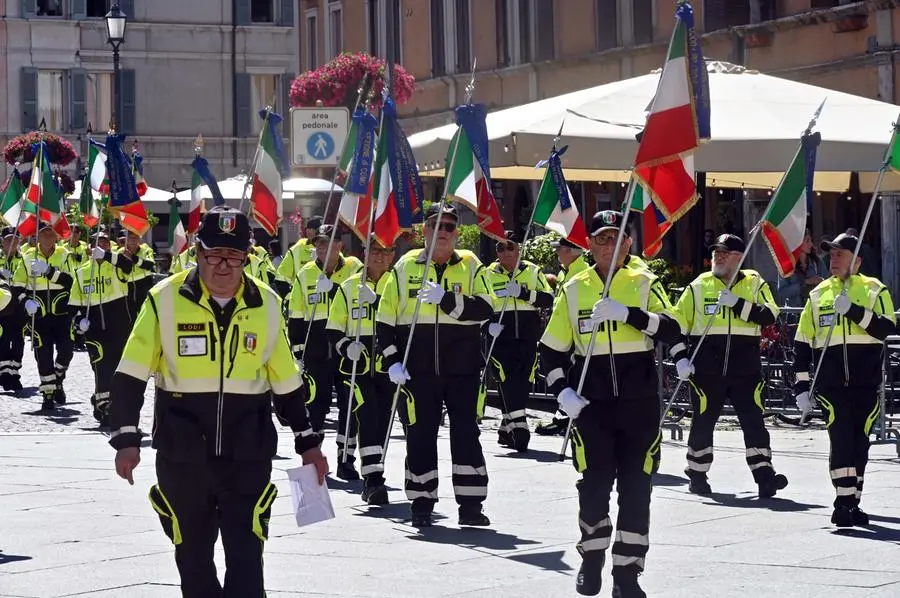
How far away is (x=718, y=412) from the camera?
13578 millimetres

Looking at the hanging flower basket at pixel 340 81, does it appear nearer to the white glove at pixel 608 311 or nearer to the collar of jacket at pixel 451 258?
the collar of jacket at pixel 451 258

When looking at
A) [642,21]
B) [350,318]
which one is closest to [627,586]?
[350,318]

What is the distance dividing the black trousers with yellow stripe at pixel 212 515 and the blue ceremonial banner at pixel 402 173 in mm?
5810

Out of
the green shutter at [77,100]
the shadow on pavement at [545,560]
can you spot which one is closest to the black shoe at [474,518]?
the shadow on pavement at [545,560]

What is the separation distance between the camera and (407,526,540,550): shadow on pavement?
1086 centimetres

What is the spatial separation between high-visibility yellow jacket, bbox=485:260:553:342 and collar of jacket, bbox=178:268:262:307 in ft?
27.8

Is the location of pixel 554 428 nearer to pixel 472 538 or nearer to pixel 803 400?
pixel 803 400

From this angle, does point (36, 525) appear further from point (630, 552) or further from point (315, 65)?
point (315, 65)

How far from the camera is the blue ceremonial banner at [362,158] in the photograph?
14.2m

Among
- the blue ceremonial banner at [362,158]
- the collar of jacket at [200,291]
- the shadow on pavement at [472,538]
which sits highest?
the blue ceremonial banner at [362,158]

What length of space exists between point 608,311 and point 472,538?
7.64ft

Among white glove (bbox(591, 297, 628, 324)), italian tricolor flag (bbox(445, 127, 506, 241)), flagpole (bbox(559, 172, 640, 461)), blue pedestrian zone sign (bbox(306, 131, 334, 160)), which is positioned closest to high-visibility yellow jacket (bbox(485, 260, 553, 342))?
italian tricolor flag (bbox(445, 127, 506, 241))

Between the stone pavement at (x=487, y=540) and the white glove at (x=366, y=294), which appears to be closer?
the stone pavement at (x=487, y=540)

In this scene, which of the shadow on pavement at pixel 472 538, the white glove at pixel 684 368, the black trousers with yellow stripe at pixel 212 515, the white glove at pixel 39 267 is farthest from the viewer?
the white glove at pixel 39 267
